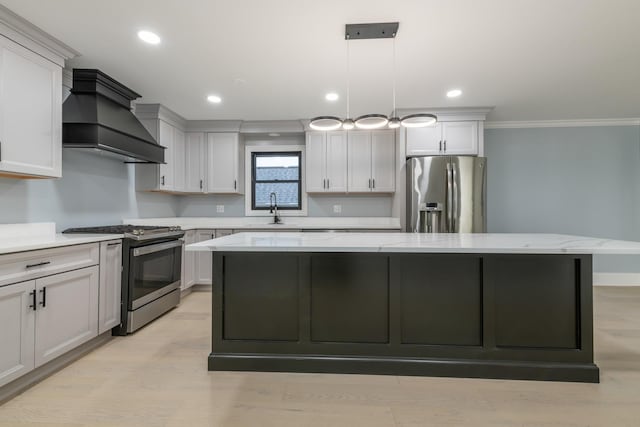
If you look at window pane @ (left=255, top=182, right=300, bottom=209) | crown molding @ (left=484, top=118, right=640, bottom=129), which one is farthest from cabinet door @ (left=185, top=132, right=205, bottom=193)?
crown molding @ (left=484, top=118, right=640, bottom=129)

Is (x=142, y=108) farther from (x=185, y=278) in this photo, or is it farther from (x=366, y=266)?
(x=366, y=266)

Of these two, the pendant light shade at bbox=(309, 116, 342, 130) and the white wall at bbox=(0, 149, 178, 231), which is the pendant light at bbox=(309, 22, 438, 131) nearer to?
the pendant light shade at bbox=(309, 116, 342, 130)

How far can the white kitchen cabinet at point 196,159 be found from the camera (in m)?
4.43

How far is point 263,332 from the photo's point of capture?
2057 millimetres

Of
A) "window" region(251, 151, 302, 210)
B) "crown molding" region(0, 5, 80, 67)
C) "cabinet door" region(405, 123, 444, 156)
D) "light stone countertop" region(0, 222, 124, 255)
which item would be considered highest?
"crown molding" region(0, 5, 80, 67)

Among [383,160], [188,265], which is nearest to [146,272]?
[188,265]

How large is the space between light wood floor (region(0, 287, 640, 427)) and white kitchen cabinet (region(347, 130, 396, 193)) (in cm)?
279

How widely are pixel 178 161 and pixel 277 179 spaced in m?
1.46

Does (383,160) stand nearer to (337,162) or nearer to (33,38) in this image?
(337,162)

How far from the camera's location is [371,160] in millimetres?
4324

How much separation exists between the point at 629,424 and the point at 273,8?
10.3ft

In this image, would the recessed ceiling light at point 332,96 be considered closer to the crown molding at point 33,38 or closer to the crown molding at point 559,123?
the crown molding at point 33,38

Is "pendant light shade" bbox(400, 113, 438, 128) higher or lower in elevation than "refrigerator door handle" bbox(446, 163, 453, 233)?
higher

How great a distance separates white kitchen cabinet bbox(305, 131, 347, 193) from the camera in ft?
14.3
